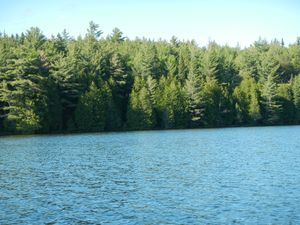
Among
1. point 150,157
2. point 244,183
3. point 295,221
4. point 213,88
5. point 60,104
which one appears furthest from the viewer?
point 213,88

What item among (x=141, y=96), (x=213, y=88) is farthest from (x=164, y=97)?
(x=213, y=88)

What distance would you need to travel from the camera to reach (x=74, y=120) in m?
111

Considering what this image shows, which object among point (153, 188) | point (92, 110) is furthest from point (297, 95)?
point (153, 188)

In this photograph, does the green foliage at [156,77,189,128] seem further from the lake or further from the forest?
the lake

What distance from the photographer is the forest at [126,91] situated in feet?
333

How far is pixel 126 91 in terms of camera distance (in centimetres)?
12794

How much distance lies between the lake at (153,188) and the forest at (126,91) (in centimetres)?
5079

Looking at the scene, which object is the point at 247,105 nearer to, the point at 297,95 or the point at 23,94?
the point at 297,95

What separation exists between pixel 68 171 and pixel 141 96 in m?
78.2

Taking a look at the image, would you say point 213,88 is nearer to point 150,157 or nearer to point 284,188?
point 150,157

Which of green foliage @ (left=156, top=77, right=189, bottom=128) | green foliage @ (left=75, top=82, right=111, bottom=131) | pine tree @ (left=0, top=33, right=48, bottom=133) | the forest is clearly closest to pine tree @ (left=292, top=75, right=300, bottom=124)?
the forest

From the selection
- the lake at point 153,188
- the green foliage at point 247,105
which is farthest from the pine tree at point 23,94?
the green foliage at point 247,105

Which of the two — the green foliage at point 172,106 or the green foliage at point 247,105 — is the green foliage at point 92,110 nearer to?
the green foliage at point 172,106

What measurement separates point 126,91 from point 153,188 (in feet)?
319
